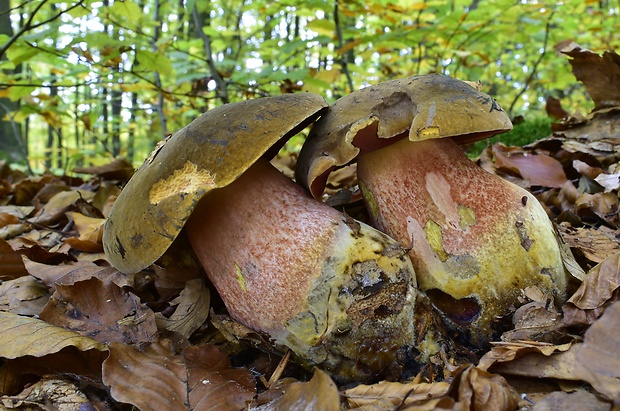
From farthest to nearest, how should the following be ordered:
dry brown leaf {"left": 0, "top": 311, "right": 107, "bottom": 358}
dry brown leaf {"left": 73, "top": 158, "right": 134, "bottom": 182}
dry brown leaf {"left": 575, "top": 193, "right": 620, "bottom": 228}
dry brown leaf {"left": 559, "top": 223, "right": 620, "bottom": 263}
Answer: dry brown leaf {"left": 73, "top": 158, "right": 134, "bottom": 182}, dry brown leaf {"left": 575, "top": 193, "right": 620, "bottom": 228}, dry brown leaf {"left": 559, "top": 223, "right": 620, "bottom": 263}, dry brown leaf {"left": 0, "top": 311, "right": 107, "bottom": 358}

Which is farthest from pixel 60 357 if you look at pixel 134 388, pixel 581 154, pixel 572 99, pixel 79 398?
pixel 572 99

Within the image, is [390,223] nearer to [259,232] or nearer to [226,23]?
[259,232]

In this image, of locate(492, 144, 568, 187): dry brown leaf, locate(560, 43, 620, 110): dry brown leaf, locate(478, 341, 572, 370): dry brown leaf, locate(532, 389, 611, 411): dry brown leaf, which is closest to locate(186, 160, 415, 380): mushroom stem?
locate(478, 341, 572, 370): dry brown leaf

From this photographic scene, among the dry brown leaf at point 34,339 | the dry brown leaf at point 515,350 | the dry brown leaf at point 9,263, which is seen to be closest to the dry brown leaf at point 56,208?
the dry brown leaf at point 9,263

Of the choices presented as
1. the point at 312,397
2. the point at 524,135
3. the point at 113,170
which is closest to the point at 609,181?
the point at 524,135

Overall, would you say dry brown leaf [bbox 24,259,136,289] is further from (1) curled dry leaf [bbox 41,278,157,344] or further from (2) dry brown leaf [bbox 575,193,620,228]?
(2) dry brown leaf [bbox 575,193,620,228]

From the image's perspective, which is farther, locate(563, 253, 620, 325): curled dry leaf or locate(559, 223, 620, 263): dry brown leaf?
locate(559, 223, 620, 263): dry brown leaf

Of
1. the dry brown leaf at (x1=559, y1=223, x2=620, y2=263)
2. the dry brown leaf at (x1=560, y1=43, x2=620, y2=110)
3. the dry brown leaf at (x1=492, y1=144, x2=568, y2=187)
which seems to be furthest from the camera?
the dry brown leaf at (x1=560, y1=43, x2=620, y2=110)
